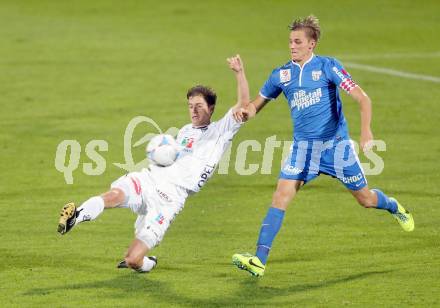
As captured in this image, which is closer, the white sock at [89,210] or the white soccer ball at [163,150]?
the white sock at [89,210]

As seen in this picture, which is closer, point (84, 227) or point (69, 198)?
point (84, 227)

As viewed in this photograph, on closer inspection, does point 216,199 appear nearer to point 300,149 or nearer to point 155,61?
point 300,149

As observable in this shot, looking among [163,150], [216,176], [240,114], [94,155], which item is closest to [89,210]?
[163,150]

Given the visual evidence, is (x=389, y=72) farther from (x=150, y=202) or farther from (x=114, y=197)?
(x=114, y=197)

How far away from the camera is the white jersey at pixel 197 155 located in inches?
501

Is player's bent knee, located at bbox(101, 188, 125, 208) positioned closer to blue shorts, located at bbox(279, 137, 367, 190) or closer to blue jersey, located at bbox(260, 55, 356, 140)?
blue shorts, located at bbox(279, 137, 367, 190)

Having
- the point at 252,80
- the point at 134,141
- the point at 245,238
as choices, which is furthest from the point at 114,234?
the point at 252,80

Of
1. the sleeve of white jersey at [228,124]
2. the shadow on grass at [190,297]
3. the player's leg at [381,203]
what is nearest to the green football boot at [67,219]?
the shadow on grass at [190,297]

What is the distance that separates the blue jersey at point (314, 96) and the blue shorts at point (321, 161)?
95 mm

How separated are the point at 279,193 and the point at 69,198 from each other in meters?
5.09

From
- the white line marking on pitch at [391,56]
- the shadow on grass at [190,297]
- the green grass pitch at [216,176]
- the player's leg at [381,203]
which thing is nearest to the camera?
the shadow on grass at [190,297]

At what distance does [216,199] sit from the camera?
1698 centimetres

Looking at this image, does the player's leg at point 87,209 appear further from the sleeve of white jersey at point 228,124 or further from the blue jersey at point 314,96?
the blue jersey at point 314,96

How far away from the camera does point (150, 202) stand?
12539mm
